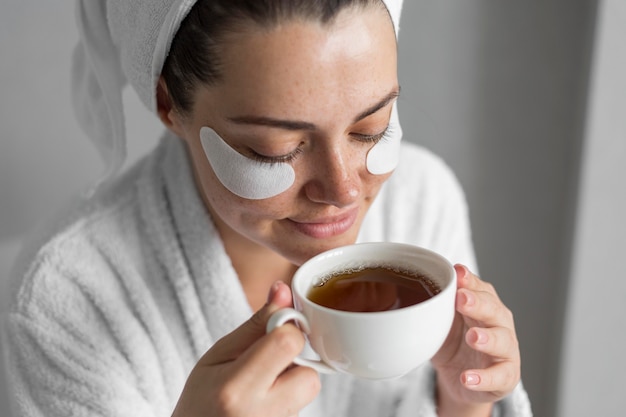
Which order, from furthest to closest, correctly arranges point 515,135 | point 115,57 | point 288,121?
point 515,135 → point 115,57 → point 288,121

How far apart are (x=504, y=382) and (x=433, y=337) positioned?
0.21 metres

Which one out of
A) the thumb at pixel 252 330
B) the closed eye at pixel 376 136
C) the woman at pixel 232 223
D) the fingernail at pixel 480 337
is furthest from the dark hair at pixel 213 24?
the fingernail at pixel 480 337

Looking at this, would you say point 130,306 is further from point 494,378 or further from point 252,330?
point 494,378

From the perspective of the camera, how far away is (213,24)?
0.82m

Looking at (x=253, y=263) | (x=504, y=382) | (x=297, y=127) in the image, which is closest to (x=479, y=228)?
(x=253, y=263)

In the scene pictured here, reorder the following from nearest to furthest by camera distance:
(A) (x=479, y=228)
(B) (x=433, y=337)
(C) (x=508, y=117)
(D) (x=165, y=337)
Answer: (B) (x=433, y=337) < (D) (x=165, y=337) < (C) (x=508, y=117) < (A) (x=479, y=228)

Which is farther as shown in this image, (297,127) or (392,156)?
(392,156)

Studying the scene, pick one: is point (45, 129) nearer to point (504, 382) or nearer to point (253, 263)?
point (253, 263)

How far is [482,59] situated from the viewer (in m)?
1.42

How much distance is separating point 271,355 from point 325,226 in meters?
0.24

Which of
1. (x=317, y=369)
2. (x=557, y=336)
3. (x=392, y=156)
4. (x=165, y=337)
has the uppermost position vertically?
(x=392, y=156)

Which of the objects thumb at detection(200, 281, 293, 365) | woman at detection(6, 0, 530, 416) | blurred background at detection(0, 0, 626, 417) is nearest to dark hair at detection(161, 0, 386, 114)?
woman at detection(6, 0, 530, 416)

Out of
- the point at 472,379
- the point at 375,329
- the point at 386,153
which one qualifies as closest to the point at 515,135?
the point at 386,153

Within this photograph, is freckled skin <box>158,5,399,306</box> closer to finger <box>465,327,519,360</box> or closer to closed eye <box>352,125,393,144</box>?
closed eye <box>352,125,393,144</box>
